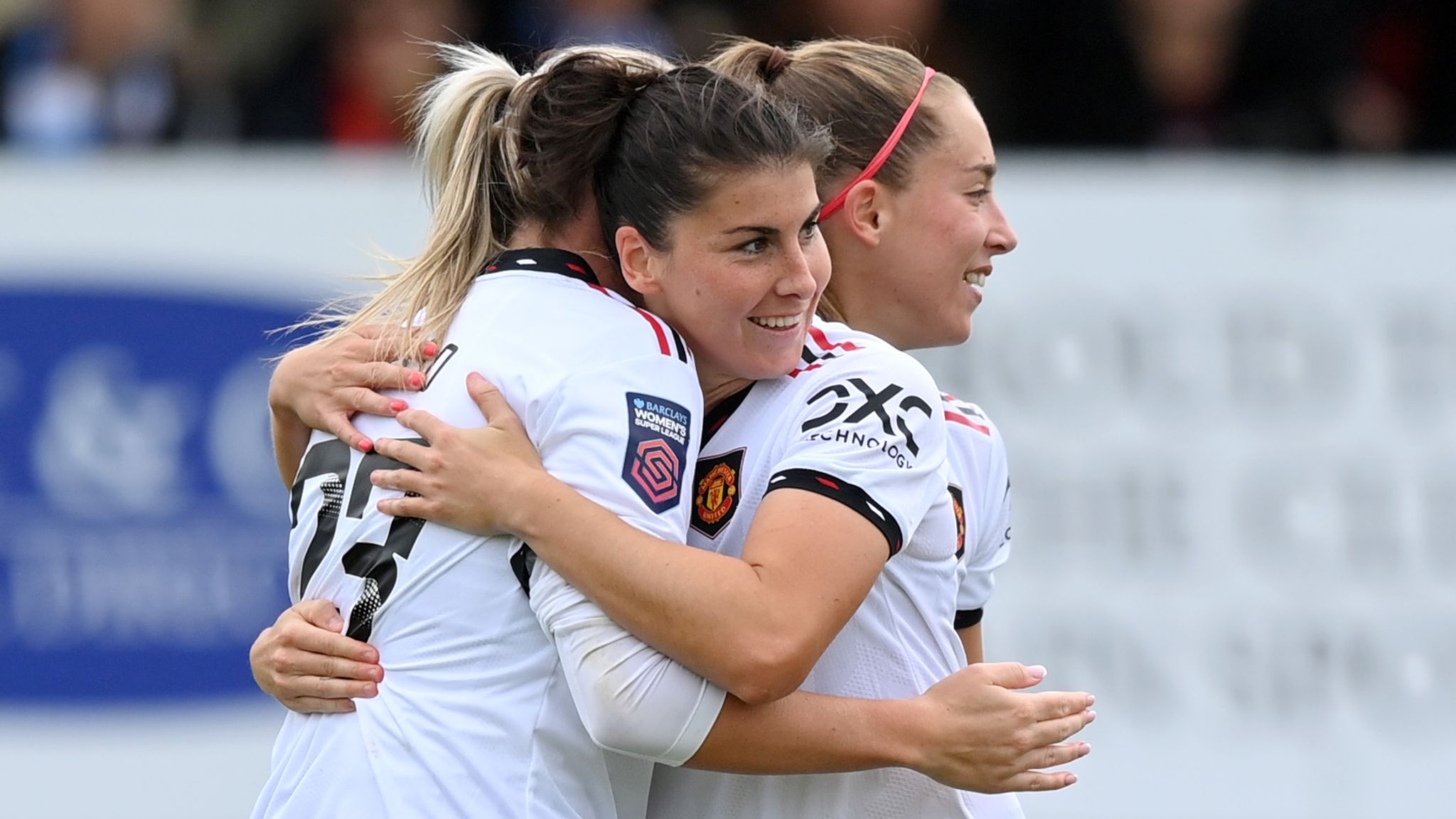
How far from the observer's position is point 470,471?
251cm

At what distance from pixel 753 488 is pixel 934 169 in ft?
2.22

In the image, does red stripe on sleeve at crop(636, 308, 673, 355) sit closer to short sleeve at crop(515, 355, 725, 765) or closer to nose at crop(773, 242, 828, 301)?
short sleeve at crop(515, 355, 725, 765)

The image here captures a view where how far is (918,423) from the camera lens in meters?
2.62

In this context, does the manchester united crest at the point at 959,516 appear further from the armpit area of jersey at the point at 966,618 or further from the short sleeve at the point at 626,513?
the short sleeve at the point at 626,513

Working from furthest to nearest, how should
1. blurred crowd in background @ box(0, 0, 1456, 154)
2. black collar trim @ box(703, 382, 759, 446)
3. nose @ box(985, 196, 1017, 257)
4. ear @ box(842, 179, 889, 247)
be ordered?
blurred crowd in background @ box(0, 0, 1456, 154), nose @ box(985, 196, 1017, 257), ear @ box(842, 179, 889, 247), black collar trim @ box(703, 382, 759, 446)

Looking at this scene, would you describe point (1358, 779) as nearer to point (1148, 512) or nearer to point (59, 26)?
point (1148, 512)

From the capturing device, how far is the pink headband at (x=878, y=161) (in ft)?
9.77

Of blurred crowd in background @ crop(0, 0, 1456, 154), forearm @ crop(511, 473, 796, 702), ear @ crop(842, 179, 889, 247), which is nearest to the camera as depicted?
forearm @ crop(511, 473, 796, 702)

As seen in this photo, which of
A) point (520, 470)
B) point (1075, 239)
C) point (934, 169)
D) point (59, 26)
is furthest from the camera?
point (59, 26)

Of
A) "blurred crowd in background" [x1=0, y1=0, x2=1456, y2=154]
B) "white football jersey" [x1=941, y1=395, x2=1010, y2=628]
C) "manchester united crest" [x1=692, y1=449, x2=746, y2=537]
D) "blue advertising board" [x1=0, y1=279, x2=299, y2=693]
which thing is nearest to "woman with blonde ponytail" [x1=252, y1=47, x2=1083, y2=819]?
"manchester united crest" [x1=692, y1=449, x2=746, y2=537]

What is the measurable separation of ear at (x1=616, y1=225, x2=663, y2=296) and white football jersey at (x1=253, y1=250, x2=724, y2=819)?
0.06 metres

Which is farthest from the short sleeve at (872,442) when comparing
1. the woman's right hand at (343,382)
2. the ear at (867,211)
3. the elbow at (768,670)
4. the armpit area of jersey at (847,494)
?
the woman's right hand at (343,382)

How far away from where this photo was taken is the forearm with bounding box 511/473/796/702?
242 cm

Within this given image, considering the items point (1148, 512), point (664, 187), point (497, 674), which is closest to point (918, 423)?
point (664, 187)
